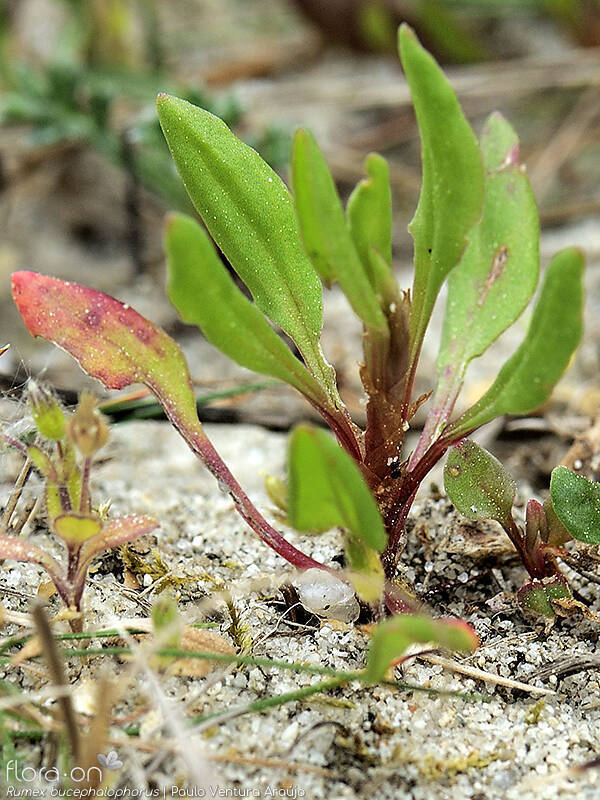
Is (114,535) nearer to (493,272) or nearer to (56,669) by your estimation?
(56,669)

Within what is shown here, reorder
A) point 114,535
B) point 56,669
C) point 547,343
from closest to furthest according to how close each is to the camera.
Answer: point 56,669 → point 547,343 → point 114,535

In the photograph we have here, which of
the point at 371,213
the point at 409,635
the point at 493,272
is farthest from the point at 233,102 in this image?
the point at 409,635

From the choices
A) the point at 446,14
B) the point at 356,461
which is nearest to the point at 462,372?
the point at 356,461

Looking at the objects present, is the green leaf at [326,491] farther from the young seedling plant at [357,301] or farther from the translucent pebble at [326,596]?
the translucent pebble at [326,596]

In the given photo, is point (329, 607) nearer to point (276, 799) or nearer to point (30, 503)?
point (276, 799)

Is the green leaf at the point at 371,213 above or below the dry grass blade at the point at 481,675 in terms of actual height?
above

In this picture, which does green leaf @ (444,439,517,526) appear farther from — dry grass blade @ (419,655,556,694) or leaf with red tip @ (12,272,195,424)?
leaf with red tip @ (12,272,195,424)

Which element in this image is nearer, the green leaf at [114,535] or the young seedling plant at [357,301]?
the young seedling plant at [357,301]

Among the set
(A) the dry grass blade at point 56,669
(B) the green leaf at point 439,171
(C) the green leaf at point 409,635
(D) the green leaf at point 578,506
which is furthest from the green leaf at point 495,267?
(A) the dry grass blade at point 56,669
